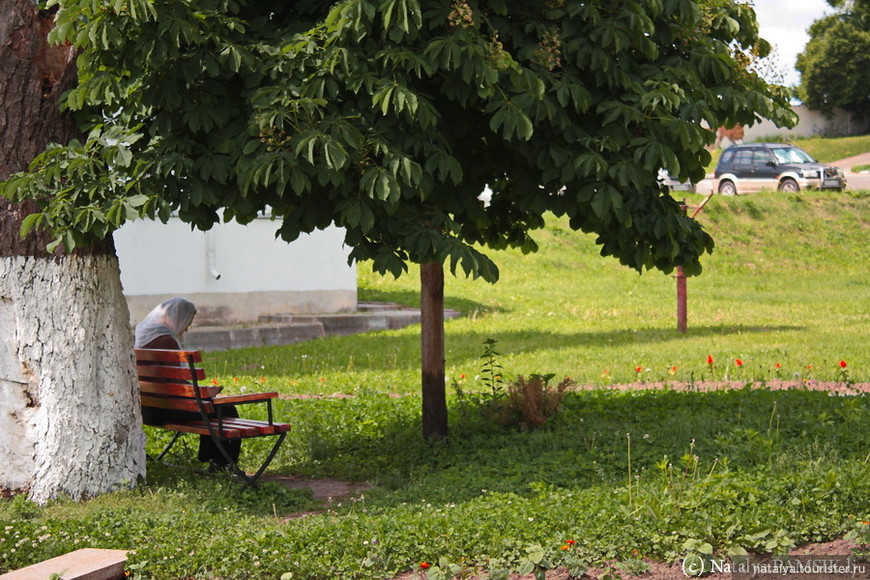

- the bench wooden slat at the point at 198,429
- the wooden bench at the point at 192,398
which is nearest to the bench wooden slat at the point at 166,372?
the wooden bench at the point at 192,398

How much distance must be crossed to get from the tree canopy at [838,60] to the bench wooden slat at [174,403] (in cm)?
5329

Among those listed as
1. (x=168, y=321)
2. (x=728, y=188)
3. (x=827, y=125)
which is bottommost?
(x=168, y=321)

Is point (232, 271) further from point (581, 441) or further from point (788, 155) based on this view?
point (788, 155)

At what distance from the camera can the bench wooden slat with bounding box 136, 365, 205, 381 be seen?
6.83 metres

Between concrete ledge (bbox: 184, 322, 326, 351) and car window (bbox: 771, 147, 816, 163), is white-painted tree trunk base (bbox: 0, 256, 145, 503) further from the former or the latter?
car window (bbox: 771, 147, 816, 163)

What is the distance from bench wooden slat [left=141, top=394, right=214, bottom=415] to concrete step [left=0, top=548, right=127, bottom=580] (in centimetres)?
177

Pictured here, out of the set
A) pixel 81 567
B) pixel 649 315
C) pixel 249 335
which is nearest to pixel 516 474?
pixel 81 567

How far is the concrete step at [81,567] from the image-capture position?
4.74 metres

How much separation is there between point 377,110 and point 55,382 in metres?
2.51

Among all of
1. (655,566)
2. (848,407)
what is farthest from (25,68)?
(848,407)

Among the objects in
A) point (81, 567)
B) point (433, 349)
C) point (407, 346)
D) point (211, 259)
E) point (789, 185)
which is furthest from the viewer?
point (789, 185)

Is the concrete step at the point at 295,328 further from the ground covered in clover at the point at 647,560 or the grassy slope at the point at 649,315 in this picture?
the ground covered in clover at the point at 647,560

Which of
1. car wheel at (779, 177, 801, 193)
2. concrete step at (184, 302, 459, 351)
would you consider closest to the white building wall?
car wheel at (779, 177, 801, 193)

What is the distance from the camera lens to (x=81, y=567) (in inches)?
190
